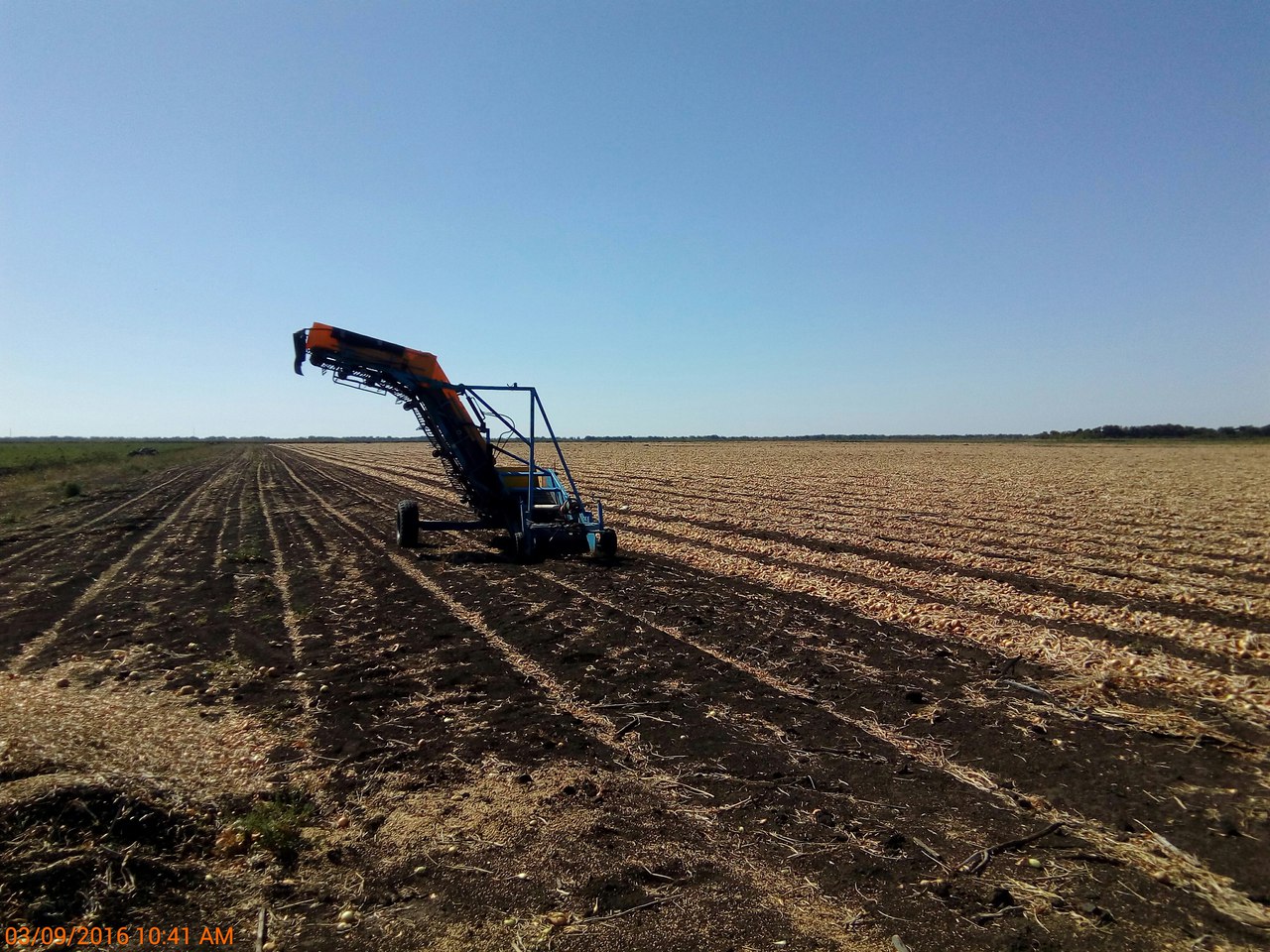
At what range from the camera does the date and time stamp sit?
3.43 meters

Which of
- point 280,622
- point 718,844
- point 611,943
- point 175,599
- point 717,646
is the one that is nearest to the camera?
point 611,943

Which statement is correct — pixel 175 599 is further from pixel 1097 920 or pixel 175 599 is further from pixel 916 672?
pixel 1097 920

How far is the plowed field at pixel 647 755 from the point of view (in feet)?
12.7

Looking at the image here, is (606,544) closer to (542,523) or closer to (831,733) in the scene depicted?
(542,523)

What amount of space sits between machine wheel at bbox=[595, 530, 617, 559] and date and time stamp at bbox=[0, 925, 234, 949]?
11081 mm

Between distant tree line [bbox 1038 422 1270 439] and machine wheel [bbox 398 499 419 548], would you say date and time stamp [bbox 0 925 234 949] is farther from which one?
distant tree line [bbox 1038 422 1270 439]

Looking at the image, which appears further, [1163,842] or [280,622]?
[280,622]

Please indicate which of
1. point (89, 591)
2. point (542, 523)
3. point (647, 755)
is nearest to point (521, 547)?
point (542, 523)

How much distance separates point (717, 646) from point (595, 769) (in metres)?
3.47

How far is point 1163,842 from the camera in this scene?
4.55 m

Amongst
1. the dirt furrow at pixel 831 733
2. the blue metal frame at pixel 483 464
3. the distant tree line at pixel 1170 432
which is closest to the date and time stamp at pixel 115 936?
the dirt furrow at pixel 831 733

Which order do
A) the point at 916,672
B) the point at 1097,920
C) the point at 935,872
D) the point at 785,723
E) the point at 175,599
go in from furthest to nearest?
1. the point at 175,599
2. the point at 916,672
3. the point at 785,723
4. the point at 935,872
5. the point at 1097,920

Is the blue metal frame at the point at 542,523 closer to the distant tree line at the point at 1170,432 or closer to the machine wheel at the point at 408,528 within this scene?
the machine wheel at the point at 408,528

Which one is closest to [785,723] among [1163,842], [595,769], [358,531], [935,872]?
[595,769]
